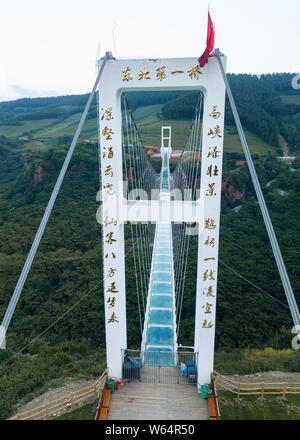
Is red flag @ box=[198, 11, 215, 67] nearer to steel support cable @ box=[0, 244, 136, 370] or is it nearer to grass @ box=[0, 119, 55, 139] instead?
steel support cable @ box=[0, 244, 136, 370]

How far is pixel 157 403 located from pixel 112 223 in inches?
132

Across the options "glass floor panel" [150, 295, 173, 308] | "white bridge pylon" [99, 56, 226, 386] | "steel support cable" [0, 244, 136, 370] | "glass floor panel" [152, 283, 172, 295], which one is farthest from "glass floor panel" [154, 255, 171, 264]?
"white bridge pylon" [99, 56, 226, 386]

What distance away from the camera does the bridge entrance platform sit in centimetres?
543

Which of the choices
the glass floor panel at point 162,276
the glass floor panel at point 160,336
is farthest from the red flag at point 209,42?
the glass floor panel at point 162,276

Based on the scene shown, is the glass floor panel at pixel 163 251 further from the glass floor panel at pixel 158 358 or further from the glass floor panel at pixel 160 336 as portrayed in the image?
the glass floor panel at pixel 158 358

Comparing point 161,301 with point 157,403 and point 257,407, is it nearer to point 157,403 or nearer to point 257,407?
point 157,403

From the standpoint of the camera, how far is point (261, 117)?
4556cm

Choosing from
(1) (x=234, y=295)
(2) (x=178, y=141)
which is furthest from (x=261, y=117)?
(1) (x=234, y=295)

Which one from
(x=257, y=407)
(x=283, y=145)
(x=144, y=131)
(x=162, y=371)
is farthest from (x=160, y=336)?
(x=144, y=131)

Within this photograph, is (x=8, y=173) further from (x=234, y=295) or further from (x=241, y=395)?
(x=241, y=395)

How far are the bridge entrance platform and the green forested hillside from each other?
1.97 meters

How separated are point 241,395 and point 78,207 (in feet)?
67.9

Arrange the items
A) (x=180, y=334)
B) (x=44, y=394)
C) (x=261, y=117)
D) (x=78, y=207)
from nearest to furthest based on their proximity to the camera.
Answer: (x=44, y=394)
(x=180, y=334)
(x=78, y=207)
(x=261, y=117)

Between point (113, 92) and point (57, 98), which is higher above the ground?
point (57, 98)
